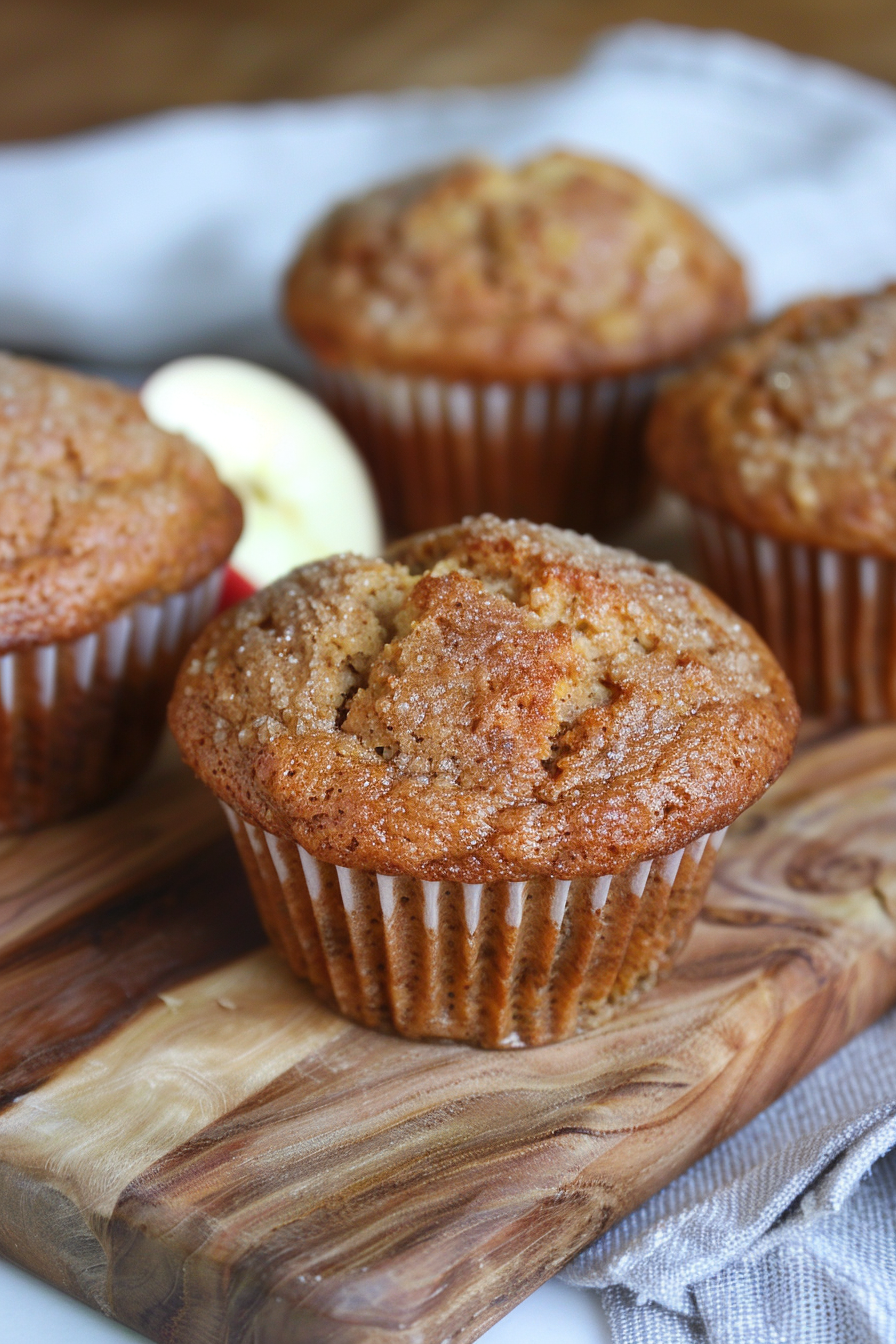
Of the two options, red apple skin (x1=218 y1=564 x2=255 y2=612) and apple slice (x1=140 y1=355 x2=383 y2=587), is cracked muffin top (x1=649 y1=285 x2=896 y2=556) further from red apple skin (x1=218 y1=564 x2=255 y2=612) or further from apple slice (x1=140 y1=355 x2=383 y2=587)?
red apple skin (x1=218 y1=564 x2=255 y2=612)

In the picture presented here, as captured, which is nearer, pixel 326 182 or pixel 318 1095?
pixel 318 1095

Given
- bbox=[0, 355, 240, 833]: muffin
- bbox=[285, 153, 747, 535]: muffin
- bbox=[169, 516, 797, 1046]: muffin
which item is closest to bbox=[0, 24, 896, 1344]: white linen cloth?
bbox=[285, 153, 747, 535]: muffin

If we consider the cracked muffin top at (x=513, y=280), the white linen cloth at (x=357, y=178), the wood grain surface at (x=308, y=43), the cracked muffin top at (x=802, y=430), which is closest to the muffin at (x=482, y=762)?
the cracked muffin top at (x=802, y=430)

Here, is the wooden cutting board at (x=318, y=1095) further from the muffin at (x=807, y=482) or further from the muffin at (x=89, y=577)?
the muffin at (x=807, y=482)

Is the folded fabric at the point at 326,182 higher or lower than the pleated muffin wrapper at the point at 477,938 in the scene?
higher

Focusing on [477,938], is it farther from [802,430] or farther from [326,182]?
[326,182]

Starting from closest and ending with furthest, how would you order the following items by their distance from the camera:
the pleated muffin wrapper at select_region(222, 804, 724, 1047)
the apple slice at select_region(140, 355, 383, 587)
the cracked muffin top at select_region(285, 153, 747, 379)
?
the pleated muffin wrapper at select_region(222, 804, 724, 1047) < the apple slice at select_region(140, 355, 383, 587) < the cracked muffin top at select_region(285, 153, 747, 379)

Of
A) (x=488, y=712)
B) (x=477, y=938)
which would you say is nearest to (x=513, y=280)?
(x=488, y=712)
